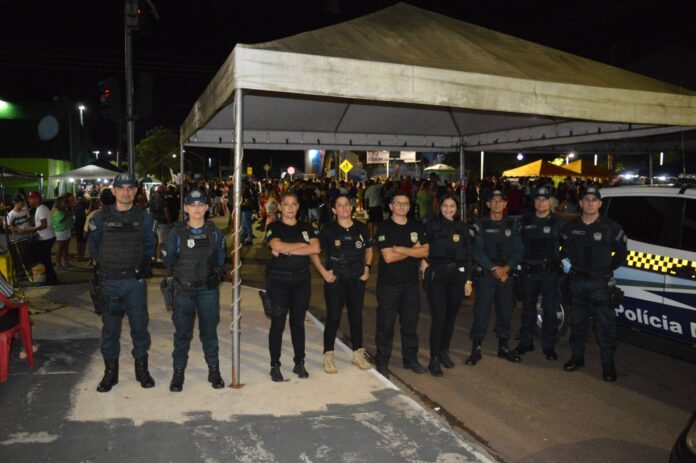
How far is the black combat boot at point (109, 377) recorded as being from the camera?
4.69 m

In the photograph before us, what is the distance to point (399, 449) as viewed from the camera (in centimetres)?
373

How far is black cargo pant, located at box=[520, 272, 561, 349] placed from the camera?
5.78 m

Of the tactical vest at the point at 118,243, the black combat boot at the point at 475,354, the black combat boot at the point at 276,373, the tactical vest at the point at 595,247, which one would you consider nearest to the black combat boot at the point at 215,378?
the black combat boot at the point at 276,373

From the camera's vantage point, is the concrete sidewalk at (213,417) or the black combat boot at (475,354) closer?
the concrete sidewalk at (213,417)

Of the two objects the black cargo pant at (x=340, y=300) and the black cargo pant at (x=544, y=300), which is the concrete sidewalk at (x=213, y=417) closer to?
the black cargo pant at (x=340, y=300)

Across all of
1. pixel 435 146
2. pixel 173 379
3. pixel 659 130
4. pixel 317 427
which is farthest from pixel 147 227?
pixel 435 146

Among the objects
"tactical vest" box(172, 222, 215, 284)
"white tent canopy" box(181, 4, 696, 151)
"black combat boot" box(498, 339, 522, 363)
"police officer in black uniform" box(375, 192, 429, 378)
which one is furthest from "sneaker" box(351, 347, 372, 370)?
"white tent canopy" box(181, 4, 696, 151)

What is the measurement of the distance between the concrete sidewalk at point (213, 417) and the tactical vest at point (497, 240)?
1696 millimetres

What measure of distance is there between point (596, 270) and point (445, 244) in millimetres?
1479

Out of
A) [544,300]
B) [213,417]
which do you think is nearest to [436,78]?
[544,300]

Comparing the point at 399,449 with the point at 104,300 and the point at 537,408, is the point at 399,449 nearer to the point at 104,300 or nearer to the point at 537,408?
the point at 537,408

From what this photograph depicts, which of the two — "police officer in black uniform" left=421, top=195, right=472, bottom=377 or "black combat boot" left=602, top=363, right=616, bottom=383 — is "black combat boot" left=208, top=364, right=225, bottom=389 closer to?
"police officer in black uniform" left=421, top=195, right=472, bottom=377

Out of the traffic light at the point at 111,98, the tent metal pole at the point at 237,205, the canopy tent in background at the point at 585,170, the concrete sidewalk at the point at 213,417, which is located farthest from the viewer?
the canopy tent in background at the point at 585,170

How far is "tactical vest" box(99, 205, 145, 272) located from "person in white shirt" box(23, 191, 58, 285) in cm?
612
